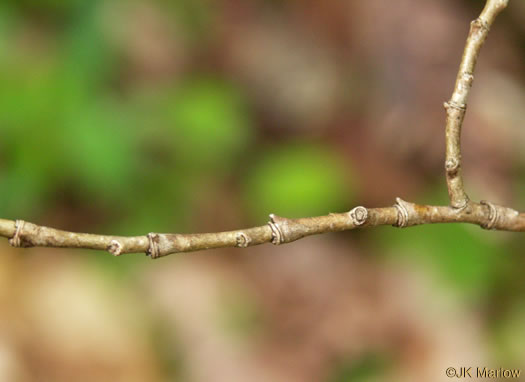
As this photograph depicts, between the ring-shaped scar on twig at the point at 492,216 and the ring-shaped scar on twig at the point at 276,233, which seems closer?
the ring-shaped scar on twig at the point at 276,233

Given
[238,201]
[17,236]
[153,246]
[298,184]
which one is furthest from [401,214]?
[238,201]

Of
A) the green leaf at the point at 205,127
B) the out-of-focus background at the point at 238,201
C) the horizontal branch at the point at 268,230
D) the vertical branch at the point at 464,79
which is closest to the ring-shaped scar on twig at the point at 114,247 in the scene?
the horizontal branch at the point at 268,230

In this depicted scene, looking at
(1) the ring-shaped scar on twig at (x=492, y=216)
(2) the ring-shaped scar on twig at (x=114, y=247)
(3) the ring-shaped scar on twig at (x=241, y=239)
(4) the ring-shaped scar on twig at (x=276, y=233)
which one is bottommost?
(2) the ring-shaped scar on twig at (x=114, y=247)

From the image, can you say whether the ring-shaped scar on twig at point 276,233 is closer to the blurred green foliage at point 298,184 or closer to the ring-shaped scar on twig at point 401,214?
the ring-shaped scar on twig at point 401,214

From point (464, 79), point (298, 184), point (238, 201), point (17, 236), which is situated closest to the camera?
point (17, 236)

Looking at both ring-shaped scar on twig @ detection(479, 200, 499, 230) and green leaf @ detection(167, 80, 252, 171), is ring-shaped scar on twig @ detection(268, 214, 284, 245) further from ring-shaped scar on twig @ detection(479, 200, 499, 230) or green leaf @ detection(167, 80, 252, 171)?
green leaf @ detection(167, 80, 252, 171)

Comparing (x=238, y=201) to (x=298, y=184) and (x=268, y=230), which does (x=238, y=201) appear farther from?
(x=268, y=230)

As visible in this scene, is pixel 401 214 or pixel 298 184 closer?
pixel 401 214
